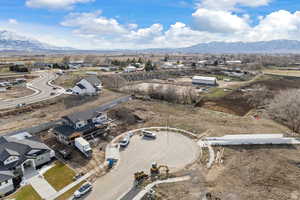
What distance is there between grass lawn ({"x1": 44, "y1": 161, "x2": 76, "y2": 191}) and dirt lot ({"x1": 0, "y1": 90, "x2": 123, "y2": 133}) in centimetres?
1344

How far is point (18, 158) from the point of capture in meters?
22.5

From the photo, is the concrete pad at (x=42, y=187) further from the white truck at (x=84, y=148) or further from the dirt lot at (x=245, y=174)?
the dirt lot at (x=245, y=174)

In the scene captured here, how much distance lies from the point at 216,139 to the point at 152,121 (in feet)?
39.5

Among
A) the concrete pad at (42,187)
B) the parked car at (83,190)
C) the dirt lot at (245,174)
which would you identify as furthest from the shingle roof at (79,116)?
the dirt lot at (245,174)

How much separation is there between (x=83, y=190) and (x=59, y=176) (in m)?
4.68

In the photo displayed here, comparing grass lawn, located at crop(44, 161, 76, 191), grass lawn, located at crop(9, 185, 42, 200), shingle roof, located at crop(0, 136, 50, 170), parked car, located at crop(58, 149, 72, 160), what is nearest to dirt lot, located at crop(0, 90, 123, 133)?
shingle roof, located at crop(0, 136, 50, 170)

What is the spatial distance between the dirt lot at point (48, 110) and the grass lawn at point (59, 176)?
13.4 meters

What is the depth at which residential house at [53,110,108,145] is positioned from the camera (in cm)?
2815

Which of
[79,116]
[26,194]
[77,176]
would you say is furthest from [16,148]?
[79,116]

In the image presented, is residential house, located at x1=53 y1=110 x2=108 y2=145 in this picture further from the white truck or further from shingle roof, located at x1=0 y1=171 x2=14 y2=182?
shingle roof, located at x1=0 y1=171 x2=14 y2=182

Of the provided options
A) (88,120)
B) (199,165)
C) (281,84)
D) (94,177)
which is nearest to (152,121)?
(88,120)

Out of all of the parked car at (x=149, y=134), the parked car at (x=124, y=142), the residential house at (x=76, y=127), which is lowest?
the parked car at (x=124, y=142)

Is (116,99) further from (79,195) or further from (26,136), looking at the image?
(79,195)

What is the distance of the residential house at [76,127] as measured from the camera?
28148 millimetres
